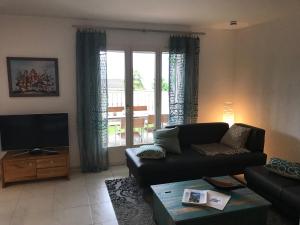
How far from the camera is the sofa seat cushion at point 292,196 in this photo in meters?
2.42

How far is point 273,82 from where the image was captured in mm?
4051

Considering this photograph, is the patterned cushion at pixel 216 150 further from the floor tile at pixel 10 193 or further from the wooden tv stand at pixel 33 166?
the floor tile at pixel 10 193

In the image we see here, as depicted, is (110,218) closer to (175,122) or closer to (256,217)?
(256,217)

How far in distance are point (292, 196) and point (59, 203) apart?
8.75 ft

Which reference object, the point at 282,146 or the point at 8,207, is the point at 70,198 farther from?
the point at 282,146

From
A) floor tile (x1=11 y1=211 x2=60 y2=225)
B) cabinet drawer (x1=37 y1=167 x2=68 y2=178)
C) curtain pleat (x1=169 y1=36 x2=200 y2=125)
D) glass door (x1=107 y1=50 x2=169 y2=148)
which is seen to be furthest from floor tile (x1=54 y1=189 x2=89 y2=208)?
curtain pleat (x1=169 y1=36 x2=200 y2=125)

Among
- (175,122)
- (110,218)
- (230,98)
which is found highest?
(230,98)

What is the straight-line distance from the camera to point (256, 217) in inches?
90.0

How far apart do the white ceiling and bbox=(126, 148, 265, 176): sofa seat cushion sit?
2037mm

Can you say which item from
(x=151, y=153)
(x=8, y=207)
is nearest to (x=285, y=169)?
(x=151, y=153)

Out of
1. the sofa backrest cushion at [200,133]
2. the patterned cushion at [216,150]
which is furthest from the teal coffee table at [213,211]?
the sofa backrest cushion at [200,133]

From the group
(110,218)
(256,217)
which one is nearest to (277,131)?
(256,217)

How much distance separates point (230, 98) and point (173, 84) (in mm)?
1346

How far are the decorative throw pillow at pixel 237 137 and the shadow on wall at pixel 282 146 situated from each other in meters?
0.58
